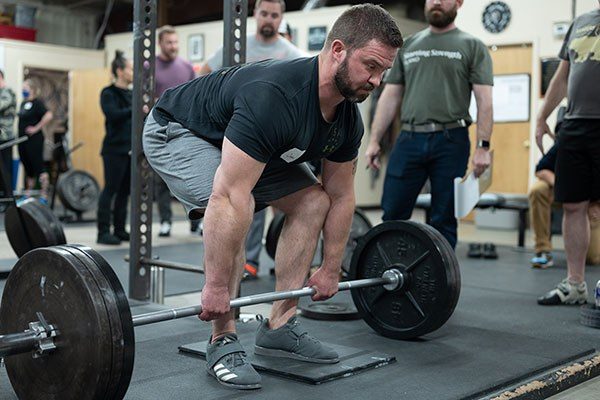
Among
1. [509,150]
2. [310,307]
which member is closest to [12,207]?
[310,307]

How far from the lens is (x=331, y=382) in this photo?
6.34 ft

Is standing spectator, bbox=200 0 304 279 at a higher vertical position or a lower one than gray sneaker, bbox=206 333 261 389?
higher

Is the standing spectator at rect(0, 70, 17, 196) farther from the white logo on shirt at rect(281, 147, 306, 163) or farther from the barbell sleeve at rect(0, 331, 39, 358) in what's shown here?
the barbell sleeve at rect(0, 331, 39, 358)

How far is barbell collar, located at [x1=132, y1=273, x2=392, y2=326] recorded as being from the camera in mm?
1699

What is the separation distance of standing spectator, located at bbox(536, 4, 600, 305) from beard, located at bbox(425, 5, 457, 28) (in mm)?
456

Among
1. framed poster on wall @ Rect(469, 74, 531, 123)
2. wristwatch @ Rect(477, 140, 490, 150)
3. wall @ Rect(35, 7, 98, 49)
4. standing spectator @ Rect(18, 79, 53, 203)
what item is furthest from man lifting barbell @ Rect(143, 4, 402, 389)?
wall @ Rect(35, 7, 98, 49)

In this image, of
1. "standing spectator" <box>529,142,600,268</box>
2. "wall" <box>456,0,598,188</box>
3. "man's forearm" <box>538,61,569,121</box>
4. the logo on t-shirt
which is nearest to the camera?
the logo on t-shirt

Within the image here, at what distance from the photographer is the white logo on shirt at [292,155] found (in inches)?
73.4

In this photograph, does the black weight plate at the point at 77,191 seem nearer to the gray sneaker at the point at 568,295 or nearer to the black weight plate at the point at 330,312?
the black weight plate at the point at 330,312

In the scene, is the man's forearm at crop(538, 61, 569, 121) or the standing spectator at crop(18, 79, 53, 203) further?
the standing spectator at crop(18, 79, 53, 203)

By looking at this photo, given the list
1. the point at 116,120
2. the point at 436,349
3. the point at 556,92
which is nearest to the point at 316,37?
the point at 116,120


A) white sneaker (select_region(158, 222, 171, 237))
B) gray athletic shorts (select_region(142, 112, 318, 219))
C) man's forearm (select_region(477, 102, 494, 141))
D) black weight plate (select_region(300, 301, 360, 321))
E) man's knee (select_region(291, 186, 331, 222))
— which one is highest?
man's forearm (select_region(477, 102, 494, 141))

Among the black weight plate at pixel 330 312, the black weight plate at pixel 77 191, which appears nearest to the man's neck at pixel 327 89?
the black weight plate at pixel 330 312

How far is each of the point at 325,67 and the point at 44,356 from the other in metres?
0.90
